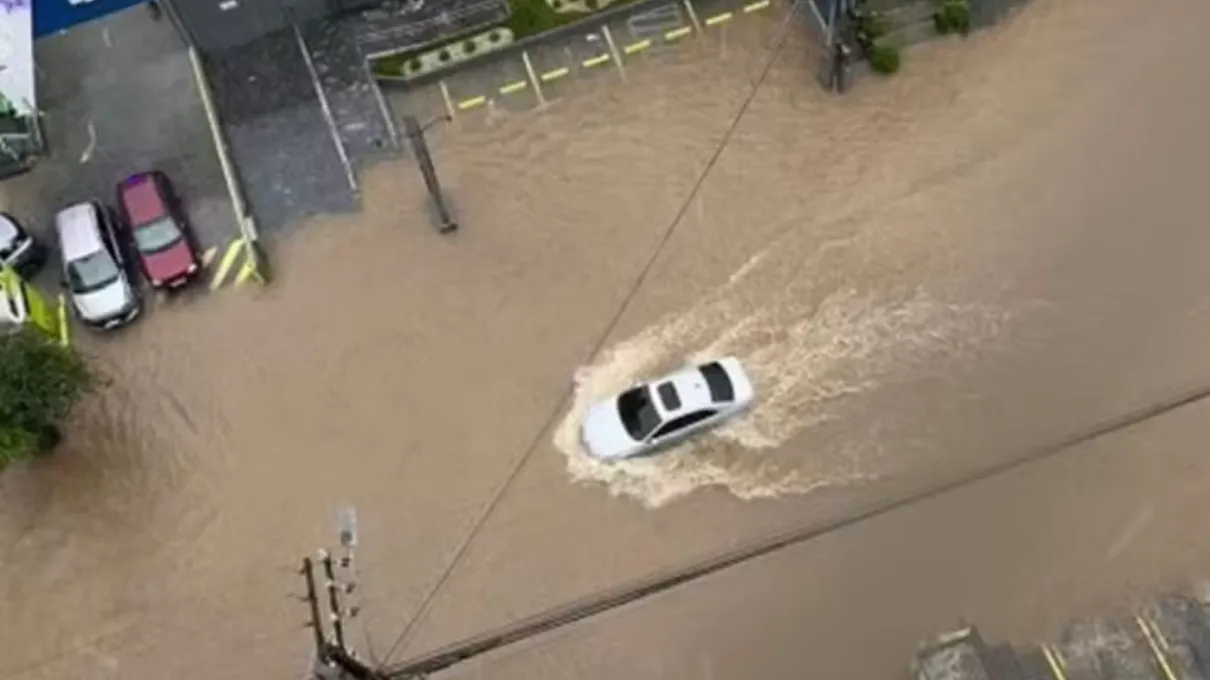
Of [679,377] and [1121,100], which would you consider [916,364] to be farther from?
[1121,100]

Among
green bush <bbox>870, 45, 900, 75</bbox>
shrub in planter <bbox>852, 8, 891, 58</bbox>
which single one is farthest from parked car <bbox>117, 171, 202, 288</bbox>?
green bush <bbox>870, 45, 900, 75</bbox>

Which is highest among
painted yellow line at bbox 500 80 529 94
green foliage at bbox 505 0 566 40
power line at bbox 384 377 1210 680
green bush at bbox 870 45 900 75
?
green foliage at bbox 505 0 566 40

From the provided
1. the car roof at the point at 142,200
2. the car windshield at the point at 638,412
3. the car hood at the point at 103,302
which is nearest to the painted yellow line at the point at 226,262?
the car roof at the point at 142,200

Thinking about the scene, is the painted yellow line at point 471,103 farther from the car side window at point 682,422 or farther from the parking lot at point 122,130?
the car side window at point 682,422

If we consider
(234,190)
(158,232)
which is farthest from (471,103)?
(158,232)

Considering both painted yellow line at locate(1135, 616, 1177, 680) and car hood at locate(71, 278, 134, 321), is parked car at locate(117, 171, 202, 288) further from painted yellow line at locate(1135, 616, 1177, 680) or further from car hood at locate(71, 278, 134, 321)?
painted yellow line at locate(1135, 616, 1177, 680)

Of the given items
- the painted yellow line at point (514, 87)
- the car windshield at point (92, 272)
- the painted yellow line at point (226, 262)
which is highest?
the painted yellow line at point (514, 87)
